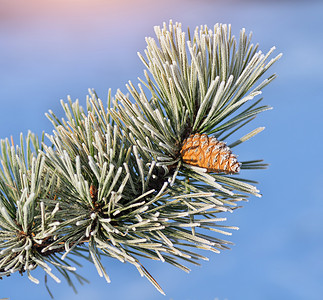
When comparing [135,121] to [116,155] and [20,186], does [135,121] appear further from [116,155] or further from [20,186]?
[20,186]

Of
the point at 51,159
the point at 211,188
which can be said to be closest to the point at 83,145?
the point at 51,159

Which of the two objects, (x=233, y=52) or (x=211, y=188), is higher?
(x=233, y=52)

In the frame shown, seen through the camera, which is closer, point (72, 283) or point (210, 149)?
point (210, 149)

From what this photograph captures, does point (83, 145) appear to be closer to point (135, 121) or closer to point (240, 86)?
point (135, 121)

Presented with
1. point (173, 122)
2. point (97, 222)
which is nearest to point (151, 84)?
point (173, 122)
